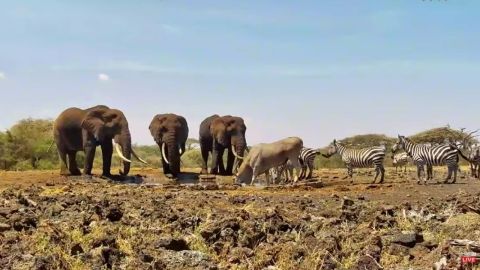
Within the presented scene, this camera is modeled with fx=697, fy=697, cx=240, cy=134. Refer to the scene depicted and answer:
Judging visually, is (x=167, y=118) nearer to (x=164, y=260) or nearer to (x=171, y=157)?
(x=171, y=157)

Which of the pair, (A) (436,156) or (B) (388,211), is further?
(A) (436,156)

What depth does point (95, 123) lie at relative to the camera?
2152 cm

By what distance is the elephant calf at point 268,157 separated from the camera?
19.4 metres

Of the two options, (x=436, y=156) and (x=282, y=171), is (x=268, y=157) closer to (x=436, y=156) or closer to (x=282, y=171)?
(x=282, y=171)

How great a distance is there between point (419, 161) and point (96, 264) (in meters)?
Result: 15.6

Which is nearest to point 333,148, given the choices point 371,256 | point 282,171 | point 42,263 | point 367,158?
point 367,158

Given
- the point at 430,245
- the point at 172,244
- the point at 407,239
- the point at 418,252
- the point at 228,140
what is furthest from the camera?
the point at 228,140

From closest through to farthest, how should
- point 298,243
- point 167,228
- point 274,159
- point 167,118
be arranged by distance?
point 298,243 < point 167,228 < point 274,159 < point 167,118

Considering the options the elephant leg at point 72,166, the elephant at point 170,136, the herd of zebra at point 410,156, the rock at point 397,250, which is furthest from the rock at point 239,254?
the elephant leg at point 72,166

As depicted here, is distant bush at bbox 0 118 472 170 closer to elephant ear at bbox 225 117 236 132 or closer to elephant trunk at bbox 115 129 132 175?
elephant ear at bbox 225 117 236 132

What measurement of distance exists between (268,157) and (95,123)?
574 cm

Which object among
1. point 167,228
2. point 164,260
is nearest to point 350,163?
point 167,228

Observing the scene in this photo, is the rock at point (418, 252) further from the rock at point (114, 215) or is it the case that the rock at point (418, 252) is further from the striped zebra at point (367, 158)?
the striped zebra at point (367, 158)

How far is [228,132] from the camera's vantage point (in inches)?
984
